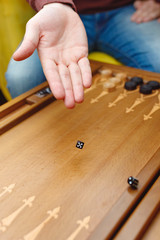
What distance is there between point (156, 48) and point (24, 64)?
0.68 metres

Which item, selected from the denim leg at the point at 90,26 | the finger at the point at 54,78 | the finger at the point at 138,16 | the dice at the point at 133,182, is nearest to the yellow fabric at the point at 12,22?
the denim leg at the point at 90,26

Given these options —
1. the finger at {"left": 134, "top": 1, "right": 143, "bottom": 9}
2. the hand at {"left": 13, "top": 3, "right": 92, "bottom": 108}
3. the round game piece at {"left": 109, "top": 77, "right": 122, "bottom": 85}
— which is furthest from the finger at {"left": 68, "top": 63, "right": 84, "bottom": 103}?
the finger at {"left": 134, "top": 1, "right": 143, "bottom": 9}

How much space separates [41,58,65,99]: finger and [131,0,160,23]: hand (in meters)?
0.78

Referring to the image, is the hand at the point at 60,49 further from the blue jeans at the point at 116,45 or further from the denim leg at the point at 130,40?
the denim leg at the point at 130,40

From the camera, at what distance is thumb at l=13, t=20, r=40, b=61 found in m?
0.78

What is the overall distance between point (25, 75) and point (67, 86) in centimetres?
50

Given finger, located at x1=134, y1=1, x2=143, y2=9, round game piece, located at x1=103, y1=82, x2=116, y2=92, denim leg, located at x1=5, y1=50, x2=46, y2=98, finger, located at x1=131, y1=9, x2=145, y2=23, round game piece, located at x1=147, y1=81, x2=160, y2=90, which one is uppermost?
finger, located at x1=134, y1=1, x2=143, y2=9

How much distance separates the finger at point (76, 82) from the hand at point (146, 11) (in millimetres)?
732

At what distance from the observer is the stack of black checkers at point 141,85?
101 centimetres

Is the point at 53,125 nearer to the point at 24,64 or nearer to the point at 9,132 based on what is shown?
the point at 9,132

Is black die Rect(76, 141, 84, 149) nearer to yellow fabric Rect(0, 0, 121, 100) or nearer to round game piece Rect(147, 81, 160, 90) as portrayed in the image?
round game piece Rect(147, 81, 160, 90)

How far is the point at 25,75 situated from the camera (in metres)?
1.26

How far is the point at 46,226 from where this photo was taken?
59cm

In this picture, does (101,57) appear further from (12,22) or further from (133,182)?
(133,182)
